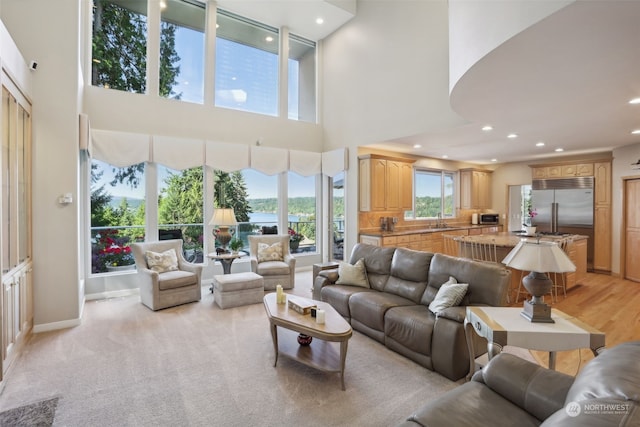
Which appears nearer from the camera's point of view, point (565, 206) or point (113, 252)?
point (113, 252)

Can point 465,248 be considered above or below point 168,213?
below

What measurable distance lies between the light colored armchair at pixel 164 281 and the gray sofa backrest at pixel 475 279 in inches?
127

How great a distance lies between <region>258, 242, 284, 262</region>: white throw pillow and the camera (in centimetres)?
569

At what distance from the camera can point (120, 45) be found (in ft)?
17.7

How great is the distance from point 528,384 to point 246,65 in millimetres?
6886

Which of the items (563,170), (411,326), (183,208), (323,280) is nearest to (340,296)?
(323,280)

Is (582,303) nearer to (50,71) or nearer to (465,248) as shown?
(465,248)

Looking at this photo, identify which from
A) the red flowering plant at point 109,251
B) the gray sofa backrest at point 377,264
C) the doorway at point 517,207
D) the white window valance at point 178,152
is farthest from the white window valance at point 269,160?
the doorway at point 517,207

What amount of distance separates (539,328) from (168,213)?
5478 millimetres

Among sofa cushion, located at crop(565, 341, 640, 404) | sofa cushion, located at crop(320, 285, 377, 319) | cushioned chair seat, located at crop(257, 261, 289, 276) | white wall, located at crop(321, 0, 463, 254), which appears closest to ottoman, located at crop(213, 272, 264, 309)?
cushioned chair seat, located at crop(257, 261, 289, 276)

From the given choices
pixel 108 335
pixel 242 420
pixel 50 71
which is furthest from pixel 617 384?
pixel 50 71

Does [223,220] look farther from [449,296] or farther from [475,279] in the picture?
[475,279]

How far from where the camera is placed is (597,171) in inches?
269

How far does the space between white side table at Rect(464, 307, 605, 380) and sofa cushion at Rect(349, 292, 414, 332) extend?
1023 mm
